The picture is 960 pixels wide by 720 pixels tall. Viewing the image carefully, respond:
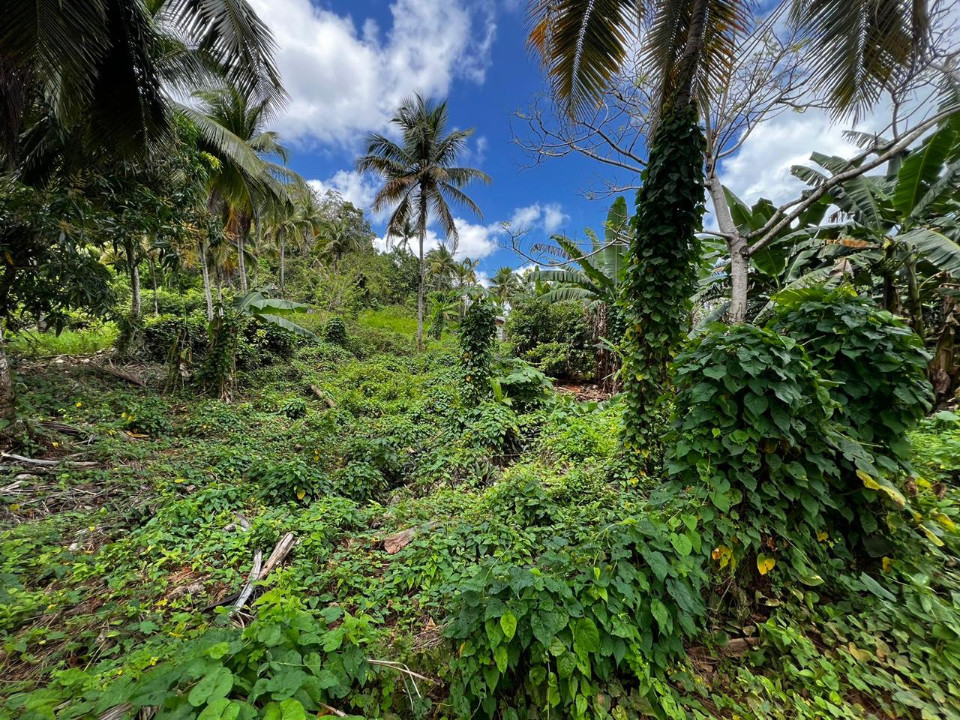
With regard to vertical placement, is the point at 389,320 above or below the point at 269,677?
above

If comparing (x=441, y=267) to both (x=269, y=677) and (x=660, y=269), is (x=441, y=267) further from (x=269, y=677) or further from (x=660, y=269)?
(x=269, y=677)

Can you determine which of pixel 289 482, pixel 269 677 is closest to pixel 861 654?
pixel 269 677

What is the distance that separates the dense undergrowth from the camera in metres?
1.58

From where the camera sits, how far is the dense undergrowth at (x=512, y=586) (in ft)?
5.17

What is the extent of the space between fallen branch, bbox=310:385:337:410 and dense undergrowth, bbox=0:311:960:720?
3.26 m

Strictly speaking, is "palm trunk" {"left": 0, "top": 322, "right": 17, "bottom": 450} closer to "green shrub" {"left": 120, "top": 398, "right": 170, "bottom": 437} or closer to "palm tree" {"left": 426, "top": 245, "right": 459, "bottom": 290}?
"green shrub" {"left": 120, "top": 398, "right": 170, "bottom": 437}

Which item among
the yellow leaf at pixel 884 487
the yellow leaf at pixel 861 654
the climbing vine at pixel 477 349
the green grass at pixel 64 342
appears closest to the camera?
the yellow leaf at pixel 861 654

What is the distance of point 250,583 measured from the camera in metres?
2.66

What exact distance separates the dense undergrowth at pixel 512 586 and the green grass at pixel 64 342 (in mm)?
4953

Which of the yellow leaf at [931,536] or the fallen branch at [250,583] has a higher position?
the yellow leaf at [931,536]

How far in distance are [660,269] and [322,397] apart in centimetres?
714

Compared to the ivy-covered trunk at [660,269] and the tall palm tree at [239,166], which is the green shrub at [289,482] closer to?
the ivy-covered trunk at [660,269]

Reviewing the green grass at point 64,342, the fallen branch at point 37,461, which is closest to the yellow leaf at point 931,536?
the fallen branch at point 37,461

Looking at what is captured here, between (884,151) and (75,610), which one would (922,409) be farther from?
(75,610)
